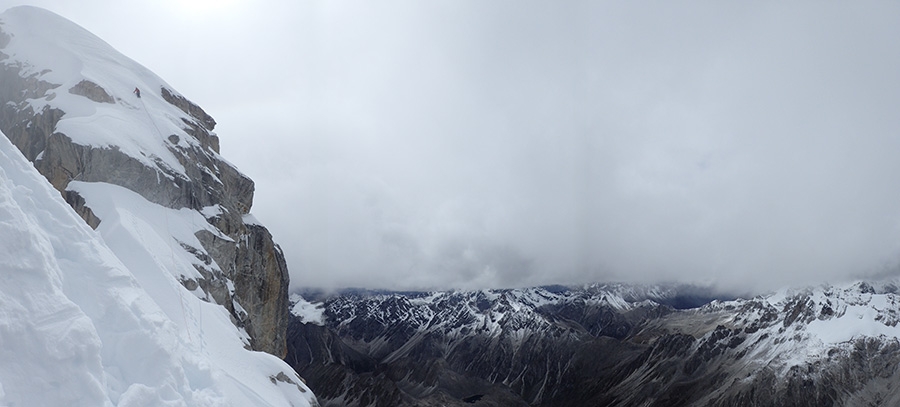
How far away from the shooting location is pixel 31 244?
1284cm

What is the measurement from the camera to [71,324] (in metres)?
12.3

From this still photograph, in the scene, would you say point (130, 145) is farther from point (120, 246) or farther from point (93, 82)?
point (120, 246)

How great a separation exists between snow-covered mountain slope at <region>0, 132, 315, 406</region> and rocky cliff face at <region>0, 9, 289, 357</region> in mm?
20927

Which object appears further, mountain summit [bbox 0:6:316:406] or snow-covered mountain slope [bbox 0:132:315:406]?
mountain summit [bbox 0:6:316:406]

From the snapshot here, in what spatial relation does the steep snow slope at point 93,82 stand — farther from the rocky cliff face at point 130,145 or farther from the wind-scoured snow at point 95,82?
the rocky cliff face at point 130,145

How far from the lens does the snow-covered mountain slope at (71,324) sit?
1128 cm

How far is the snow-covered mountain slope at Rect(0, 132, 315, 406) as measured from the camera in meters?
11.3

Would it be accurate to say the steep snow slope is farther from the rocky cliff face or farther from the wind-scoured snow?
the rocky cliff face

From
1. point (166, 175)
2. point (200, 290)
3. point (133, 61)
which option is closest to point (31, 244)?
point (200, 290)

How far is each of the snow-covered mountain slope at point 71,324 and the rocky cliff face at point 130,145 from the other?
20927 mm

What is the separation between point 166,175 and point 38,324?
124ft

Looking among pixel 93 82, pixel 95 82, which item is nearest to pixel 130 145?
pixel 93 82

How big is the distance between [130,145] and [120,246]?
21.1 metres

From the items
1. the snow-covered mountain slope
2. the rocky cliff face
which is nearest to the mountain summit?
the snow-covered mountain slope
